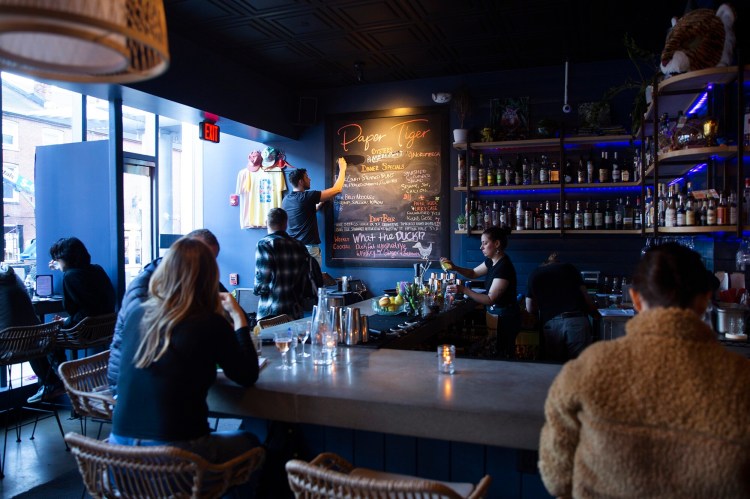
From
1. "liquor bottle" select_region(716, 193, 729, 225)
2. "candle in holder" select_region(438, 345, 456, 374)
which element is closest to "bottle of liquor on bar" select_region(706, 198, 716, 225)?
"liquor bottle" select_region(716, 193, 729, 225)

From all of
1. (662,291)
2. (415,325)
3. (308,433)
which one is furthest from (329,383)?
(415,325)

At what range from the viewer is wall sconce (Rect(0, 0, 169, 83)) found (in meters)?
1.28

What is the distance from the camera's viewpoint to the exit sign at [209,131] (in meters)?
5.78

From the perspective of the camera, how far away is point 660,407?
132cm

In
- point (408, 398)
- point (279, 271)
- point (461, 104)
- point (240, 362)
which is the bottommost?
point (408, 398)

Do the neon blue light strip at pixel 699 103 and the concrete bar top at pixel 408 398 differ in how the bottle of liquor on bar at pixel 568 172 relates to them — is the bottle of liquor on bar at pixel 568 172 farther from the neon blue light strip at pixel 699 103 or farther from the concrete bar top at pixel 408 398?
the concrete bar top at pixel 408 398

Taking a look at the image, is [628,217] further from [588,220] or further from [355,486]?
[355,486]

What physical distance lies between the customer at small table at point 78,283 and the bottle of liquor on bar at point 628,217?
4817 millimetres

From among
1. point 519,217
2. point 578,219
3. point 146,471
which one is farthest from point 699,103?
point 146,471

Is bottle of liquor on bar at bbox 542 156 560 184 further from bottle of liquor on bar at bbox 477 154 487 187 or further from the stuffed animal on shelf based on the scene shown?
the stuffed animal on shelf

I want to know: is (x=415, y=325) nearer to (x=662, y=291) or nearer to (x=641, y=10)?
(x=662, y=291)

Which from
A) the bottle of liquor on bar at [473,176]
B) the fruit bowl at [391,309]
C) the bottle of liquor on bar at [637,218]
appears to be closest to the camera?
the fruit bowl at [391,309]

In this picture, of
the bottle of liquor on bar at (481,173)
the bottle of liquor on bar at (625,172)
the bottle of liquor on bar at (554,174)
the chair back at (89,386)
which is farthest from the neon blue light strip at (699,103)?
the chair back at (89,386)

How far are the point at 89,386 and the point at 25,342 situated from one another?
5.84 feet
